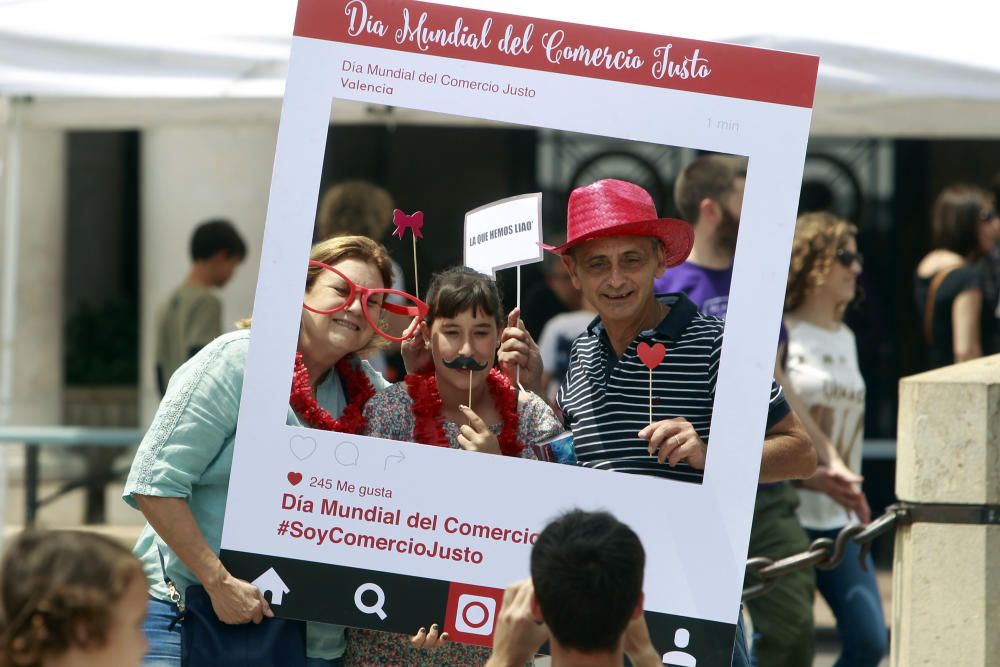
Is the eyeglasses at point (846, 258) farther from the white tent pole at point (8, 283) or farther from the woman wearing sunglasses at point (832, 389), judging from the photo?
the white tent pole at point (8, 283)

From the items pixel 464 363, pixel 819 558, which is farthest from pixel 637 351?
pixel 819 558

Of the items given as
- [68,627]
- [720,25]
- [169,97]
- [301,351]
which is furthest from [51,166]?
[68,627]

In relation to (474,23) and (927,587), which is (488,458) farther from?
(927,587)

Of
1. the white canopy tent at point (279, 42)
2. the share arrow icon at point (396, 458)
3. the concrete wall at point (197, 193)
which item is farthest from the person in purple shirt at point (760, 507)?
the concrete wall at point (197, 193)

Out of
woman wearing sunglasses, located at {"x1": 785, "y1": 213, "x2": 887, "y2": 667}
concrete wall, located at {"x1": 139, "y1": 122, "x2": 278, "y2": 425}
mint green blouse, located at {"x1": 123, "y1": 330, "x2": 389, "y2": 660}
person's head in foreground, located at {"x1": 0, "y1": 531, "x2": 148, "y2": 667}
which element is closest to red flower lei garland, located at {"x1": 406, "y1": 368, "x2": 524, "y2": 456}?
mint green blouse, located at {"x1": 123, "y1": 330, "x2": 389, "y2": 660}

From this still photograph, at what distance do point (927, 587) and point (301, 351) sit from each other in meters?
1.74

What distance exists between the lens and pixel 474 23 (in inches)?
106

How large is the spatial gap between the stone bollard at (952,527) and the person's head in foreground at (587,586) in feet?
4.68

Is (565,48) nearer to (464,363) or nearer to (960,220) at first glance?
(464,363)

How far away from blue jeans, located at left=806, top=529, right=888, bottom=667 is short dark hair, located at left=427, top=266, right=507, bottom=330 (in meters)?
2.23

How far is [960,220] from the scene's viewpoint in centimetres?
592

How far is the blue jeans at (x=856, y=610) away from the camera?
455 centimetres

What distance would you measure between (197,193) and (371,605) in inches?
228

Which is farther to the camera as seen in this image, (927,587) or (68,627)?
(927,587)
